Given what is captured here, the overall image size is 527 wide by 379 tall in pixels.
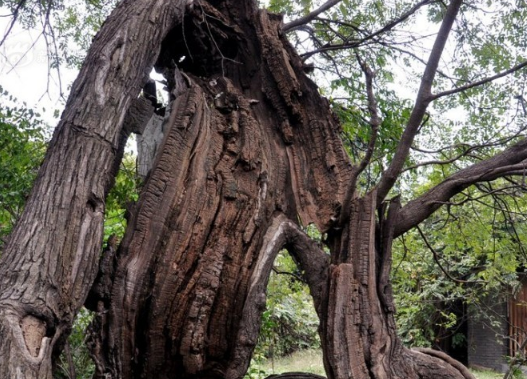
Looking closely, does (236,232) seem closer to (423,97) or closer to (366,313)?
(366,313)

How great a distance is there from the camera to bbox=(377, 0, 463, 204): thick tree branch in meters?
3.42

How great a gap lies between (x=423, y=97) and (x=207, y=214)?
1.40 m

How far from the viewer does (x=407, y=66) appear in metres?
6.44

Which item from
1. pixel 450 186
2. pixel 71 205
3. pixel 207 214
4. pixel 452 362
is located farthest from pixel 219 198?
pixel 452 362

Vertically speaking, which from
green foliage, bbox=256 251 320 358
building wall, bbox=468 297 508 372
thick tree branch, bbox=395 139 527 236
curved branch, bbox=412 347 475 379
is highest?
building wall, bbox=468 297 508 372

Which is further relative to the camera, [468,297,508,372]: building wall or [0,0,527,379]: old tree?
[468,297,508,372]: building wall

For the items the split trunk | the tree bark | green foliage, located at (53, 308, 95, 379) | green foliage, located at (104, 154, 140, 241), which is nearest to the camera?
the split trunk

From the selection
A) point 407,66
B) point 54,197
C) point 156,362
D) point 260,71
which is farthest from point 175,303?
point 407,66

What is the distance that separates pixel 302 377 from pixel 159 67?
7.73 feet

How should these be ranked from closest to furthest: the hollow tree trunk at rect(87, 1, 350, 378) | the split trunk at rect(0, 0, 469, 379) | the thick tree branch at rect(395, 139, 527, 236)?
the split trunk at rect(0, 0, 469, 379)
the hollow tree trunk at rect(87, 1, 350, 378)
the thick tree branch at rect(395, 139, 527, 236)

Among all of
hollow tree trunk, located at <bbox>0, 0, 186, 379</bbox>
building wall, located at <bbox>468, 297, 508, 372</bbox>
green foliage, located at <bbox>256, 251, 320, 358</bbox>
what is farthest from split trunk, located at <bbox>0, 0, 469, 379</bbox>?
building wall, located at <bbox>468, 297, 508, 372</bbox>

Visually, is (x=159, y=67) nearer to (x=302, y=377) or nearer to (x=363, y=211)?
(x=363, y=211)

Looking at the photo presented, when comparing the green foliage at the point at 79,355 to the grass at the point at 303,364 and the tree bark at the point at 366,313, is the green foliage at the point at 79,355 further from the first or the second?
the grass at the point at 303,364

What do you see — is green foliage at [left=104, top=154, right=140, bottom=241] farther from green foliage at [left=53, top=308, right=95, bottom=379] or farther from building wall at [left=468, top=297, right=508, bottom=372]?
building wall at [left=468, top=297, right=508, bottom=372]
